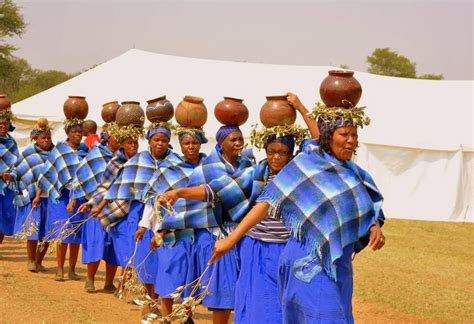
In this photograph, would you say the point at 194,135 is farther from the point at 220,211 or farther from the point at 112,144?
the point at 112,144

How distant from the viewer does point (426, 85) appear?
2519cm

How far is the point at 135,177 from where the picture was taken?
8.13 m

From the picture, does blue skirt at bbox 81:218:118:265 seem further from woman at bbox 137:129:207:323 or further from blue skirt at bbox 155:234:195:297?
blue skirt at bbox 155:234:195:297

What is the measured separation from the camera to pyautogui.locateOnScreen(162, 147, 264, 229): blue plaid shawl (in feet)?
20.5

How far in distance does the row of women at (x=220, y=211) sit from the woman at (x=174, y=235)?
10 millimetres

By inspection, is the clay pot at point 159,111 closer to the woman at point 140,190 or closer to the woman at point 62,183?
the woman at point 140,190

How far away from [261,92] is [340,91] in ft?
62.1

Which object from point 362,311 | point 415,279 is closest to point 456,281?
point 415,279

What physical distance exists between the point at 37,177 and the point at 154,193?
3782 mm

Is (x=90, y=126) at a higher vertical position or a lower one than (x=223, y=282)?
higher

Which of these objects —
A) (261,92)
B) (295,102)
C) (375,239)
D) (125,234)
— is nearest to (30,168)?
(125,234)

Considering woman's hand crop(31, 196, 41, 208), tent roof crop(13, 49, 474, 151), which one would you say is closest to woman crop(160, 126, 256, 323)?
woman's hand crop(31, 196, 41, 208)

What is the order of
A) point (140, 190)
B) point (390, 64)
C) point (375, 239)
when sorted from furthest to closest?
point (390, 64)
point (140, 190)
point (375, 239)

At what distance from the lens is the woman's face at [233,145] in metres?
6.61
